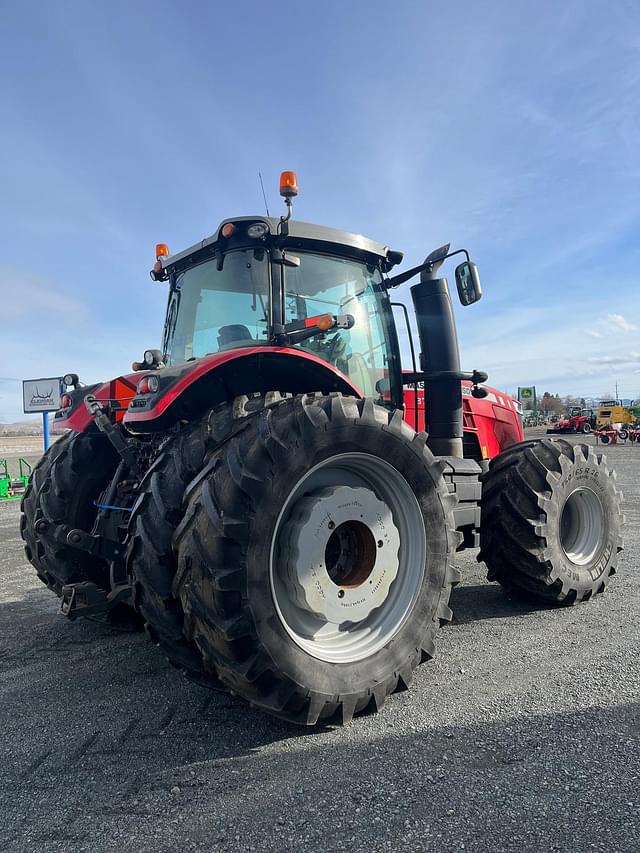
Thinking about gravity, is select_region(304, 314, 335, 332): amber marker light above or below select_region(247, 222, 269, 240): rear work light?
below

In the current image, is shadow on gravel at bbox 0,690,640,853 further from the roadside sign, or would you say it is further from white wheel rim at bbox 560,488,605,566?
the roadside sign

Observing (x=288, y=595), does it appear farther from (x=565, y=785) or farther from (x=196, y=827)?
(x=565, y=785)

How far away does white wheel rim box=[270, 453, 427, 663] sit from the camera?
8.34 ft

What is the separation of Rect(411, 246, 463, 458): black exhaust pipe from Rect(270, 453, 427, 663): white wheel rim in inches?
55.4

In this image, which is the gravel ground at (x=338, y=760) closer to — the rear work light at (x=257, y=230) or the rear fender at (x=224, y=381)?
the rear fender at (x=224, y=381)

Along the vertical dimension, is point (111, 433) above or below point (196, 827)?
above

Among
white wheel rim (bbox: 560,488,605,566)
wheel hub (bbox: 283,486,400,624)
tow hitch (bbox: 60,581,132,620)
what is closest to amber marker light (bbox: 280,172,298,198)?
wheel hub (bbox: 283,486,400,624)

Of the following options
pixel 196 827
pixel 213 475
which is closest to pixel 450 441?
pixel 213 475

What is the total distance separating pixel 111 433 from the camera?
120 inches

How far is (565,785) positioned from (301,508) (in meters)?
1.44

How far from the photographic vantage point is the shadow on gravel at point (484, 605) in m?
4.01

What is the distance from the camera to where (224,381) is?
116 inches

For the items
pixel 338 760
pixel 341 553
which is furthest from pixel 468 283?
pixel 338 760

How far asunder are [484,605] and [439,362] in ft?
6.04
